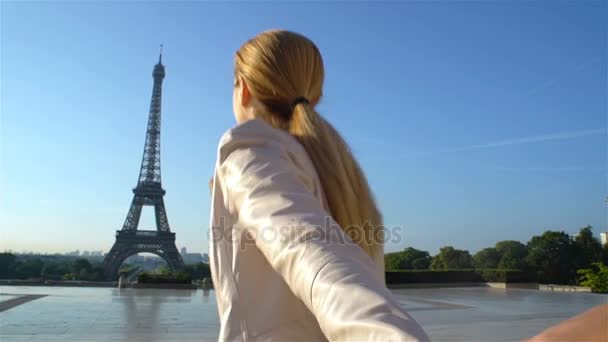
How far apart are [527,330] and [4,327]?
289 inches

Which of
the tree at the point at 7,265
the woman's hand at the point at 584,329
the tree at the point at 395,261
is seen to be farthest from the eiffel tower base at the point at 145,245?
the woman's hand at the point at 584,329

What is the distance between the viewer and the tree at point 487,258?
31.6 metres

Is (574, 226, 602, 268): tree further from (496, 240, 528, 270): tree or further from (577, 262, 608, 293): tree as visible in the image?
(577, 262, 608, 293): tree

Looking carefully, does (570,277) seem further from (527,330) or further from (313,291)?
(313,291)

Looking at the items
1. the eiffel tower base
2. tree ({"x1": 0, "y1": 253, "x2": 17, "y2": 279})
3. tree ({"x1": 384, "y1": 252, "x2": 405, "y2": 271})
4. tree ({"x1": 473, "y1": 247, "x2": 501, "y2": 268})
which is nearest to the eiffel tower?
the eiffel tower base

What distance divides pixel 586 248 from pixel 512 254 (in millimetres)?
4839

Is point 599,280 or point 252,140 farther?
point 599,280

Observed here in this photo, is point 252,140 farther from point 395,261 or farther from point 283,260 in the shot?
point 395,261

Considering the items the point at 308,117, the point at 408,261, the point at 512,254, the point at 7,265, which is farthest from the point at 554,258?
the point at 7,265

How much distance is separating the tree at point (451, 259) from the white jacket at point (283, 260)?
2960 cm

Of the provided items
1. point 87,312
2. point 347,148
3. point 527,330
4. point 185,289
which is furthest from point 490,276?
point 347,148

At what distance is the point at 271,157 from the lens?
78cm

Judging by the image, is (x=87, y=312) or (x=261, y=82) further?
(x=87, y=312)

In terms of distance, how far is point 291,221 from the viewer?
64cm
